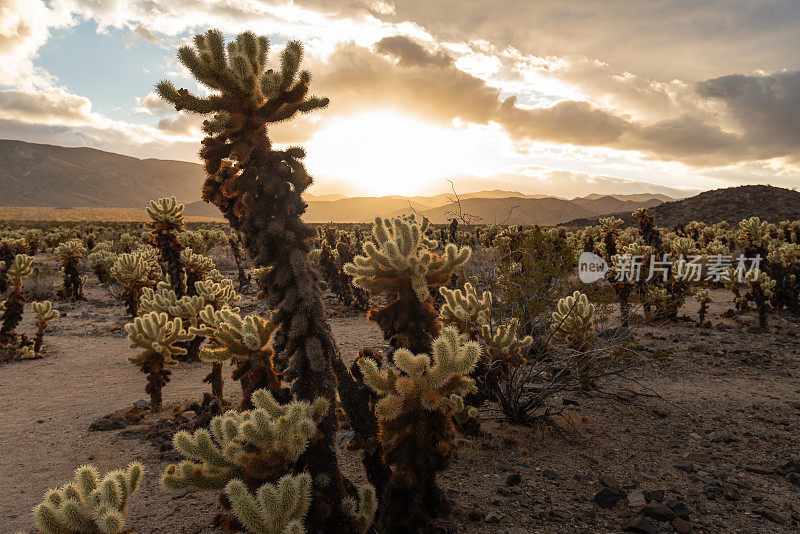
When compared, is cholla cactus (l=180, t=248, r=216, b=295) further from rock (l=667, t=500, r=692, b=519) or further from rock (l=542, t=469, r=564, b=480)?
rock (l=667, t=500, r=692, b=519)

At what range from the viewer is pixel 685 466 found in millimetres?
4531

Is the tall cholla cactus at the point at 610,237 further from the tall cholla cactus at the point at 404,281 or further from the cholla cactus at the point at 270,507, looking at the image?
the cholla cactus at the point at 270,507

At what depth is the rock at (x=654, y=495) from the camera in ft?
12.8

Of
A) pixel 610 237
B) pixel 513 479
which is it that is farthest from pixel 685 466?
pixel 610 237

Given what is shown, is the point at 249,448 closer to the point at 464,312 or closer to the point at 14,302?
A: the point at 464,312

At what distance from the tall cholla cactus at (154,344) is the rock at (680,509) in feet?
18.8

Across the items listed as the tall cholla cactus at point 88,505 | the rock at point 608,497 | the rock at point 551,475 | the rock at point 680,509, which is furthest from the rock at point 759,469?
the tall cholla cactus at point 88,505

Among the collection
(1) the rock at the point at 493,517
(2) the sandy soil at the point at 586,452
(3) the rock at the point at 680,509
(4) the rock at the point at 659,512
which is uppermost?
(4) the rock at the point at 659,512

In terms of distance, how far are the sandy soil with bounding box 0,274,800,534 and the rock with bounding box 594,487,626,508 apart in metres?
0.03

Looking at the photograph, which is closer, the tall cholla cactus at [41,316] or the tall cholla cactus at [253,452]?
the tall cholla cactus at [253,452]

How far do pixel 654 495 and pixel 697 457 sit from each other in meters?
1.26

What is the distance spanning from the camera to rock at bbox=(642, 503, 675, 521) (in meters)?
3.63

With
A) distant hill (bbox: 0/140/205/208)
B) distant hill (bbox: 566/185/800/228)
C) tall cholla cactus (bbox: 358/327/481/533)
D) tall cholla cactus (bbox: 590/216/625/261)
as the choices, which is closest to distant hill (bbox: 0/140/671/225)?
distant hill (bbox: 0/140/205/208)

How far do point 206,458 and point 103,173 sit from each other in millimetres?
178940
